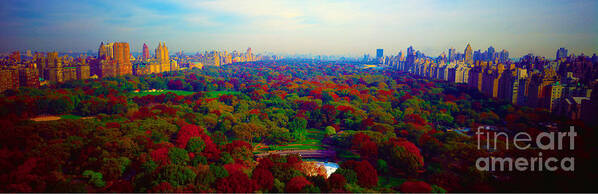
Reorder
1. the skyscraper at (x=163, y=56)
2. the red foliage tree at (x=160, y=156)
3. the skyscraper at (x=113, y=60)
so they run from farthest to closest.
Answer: the skyscraper at (x=163, y=56) → the skyscraper at (x=113, y=60) → the red foliage tree at (x=160, y=156)

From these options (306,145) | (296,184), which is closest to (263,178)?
(296,184)

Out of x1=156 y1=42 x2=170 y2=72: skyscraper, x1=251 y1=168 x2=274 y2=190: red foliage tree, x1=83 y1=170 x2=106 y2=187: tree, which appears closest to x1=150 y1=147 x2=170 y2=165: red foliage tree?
x1=83 y1=170 x2=106 y2=187: tree

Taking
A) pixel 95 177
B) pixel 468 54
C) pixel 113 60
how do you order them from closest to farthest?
pixel 95 177
pixel 113 60
pixel 468 54

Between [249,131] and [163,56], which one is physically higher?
[163,56]

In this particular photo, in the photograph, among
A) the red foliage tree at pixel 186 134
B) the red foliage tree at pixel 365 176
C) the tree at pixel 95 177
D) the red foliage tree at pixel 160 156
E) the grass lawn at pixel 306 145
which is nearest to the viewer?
the tree at pixel 95 177

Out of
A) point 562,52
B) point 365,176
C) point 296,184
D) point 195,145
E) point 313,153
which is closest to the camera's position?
point 296,184

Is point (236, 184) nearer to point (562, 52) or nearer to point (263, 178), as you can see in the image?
point (263, 178)

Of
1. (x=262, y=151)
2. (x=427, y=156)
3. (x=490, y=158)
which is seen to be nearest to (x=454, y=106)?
(x=427, y=156)

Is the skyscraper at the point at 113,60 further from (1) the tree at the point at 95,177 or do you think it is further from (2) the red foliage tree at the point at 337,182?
(2) the red foliage tree at the point at 337,182

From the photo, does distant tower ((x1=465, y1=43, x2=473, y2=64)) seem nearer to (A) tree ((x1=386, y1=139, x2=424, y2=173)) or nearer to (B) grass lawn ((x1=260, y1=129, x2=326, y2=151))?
(B) grass lawn ((x1=260, y1=129, x2=326, y2=151))

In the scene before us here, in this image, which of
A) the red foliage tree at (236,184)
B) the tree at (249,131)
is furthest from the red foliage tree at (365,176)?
the tree at (249,131)

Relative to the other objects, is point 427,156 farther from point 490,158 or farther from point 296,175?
point 296,175
